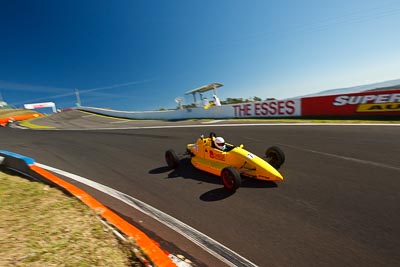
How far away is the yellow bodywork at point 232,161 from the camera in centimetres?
517

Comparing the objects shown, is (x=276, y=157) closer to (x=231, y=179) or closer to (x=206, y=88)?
(x=231, y=179)

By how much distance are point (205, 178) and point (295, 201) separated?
2.30 meters

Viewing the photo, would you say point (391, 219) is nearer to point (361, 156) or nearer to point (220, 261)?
point (220, 261)

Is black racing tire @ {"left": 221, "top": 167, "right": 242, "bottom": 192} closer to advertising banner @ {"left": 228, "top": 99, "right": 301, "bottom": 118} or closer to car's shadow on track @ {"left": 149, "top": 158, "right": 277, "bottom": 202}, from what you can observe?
car's shadow on track @ {"left": 149, "top": 158, "right": 277, "bottom": 202}

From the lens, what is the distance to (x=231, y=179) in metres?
4.95

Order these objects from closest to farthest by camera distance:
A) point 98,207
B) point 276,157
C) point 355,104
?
point 98,207 < point 276,157 < point 355,104

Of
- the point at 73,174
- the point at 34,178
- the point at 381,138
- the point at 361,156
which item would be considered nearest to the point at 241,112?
the point at 381,138

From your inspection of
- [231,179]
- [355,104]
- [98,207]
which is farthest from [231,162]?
[355,104]

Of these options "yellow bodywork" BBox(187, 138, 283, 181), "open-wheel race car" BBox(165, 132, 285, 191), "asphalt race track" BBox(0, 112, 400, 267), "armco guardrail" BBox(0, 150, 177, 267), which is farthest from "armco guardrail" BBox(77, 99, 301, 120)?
"armco guardrail" BBox(0, 150, 177, 267)

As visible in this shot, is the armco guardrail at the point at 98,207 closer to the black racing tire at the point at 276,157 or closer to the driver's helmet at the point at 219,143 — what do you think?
the driver's helmet at the point at 219,143

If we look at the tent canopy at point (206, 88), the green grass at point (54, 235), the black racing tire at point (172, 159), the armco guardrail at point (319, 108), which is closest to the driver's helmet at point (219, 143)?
the black racing tire at point (172, 159)

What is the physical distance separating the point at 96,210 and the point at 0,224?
1266 mm

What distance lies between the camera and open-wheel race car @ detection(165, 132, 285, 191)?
506cm

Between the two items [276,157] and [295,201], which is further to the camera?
[276,157]
